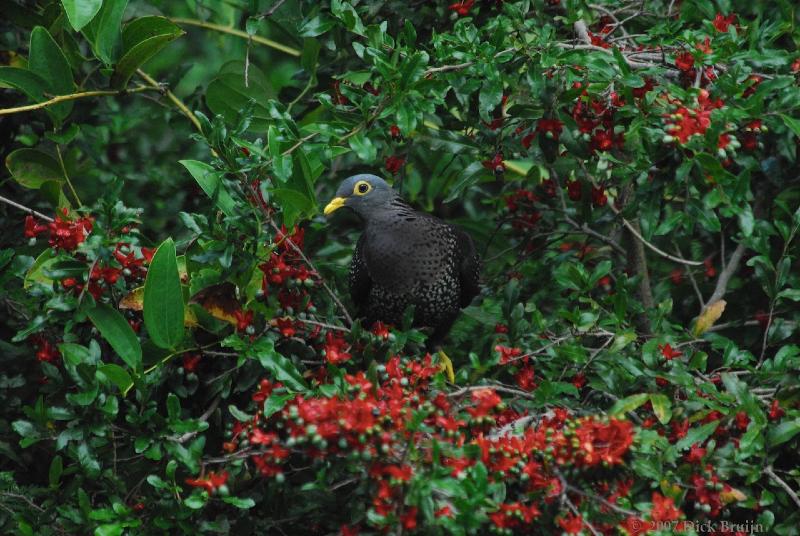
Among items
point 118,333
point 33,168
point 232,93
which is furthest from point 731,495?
point 33,168

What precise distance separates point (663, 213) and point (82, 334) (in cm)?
226

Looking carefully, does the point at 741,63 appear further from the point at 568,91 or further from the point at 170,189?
the point at 170,189

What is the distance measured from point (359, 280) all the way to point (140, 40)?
48.1 inches

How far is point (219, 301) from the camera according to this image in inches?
130

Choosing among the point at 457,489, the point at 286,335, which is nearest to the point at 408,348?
the point at 286,335

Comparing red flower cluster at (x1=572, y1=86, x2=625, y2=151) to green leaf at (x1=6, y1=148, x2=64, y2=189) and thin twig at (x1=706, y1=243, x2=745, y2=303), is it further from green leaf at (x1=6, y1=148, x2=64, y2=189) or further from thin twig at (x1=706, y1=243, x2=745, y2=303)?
green leaf at (x1=6, y1=148, x2=64, y2=189)

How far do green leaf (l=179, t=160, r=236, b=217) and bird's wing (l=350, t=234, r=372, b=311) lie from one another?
0.93m

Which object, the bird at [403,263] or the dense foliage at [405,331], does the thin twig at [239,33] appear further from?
the bird at [403,263]

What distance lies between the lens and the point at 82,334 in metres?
3.52

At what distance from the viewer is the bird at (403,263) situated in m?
4.11

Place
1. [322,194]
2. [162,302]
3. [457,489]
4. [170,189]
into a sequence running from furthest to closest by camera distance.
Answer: [170,189], [322,194], [162,302], [457,489]

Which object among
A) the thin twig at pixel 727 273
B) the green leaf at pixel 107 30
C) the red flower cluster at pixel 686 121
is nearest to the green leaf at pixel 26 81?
the green leaf at pixel 107 30

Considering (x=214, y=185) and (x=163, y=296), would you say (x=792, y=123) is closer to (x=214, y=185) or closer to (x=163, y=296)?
(x=214, y=185)

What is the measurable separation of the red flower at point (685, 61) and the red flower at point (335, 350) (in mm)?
1370
